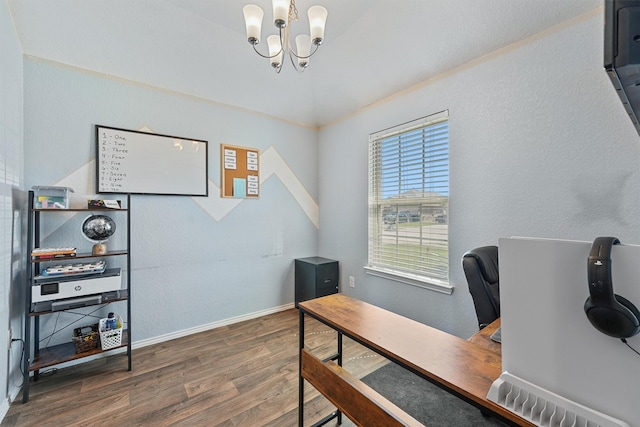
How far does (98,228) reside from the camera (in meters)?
2.12

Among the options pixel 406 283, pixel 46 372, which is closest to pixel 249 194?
pixel 406 283

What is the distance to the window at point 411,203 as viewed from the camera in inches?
94.3

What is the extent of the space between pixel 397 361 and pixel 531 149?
183 cm

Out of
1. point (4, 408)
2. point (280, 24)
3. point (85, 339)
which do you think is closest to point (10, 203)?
point (85, 339)

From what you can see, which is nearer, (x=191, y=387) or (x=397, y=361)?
(x=397, y=361)

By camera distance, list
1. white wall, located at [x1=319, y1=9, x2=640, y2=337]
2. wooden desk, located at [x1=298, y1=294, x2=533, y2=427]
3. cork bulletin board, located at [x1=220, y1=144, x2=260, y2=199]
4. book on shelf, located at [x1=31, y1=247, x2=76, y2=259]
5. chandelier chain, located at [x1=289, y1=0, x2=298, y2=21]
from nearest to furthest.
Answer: wooden desk, located at [x1=298, y1=294, x2=533, y2=427], white wall, located at [x1=319, y1=9, x2=640, y2=337], book on shelf, located at [x1=31, y1=247, x2=76, y2=259], chandelier chain, located at [x1=289, y1=0, x2=298, y2=21], cork bulletin board, located at [x1=220, y1=144, x2=260, y2=199]

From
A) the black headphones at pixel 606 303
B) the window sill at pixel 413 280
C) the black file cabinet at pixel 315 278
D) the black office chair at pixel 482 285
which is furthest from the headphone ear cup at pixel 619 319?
the black file cabinet at pixel 315 278

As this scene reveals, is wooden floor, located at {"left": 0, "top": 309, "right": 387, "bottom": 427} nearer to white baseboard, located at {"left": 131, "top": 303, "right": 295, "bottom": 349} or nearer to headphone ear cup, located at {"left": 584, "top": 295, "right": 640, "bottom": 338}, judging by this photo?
white baseboard, located at {"left": 131, "top": 303, "right": 295, "bottom": 349}

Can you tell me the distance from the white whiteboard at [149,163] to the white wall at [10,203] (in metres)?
0.49

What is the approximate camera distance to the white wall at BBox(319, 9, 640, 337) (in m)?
1.58

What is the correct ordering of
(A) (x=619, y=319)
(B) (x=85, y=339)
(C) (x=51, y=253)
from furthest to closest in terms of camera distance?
(B) (x=85, y=339)
(C) (x=51, y=253)
(A) (x=619, y=319)

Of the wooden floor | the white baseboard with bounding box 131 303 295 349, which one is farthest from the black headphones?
the white baseboard with bounding box 131 303 295 349

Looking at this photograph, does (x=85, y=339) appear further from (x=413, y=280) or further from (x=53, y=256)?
(x=413, y=280)

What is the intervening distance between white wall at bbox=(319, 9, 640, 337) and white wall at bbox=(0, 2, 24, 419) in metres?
2.90
